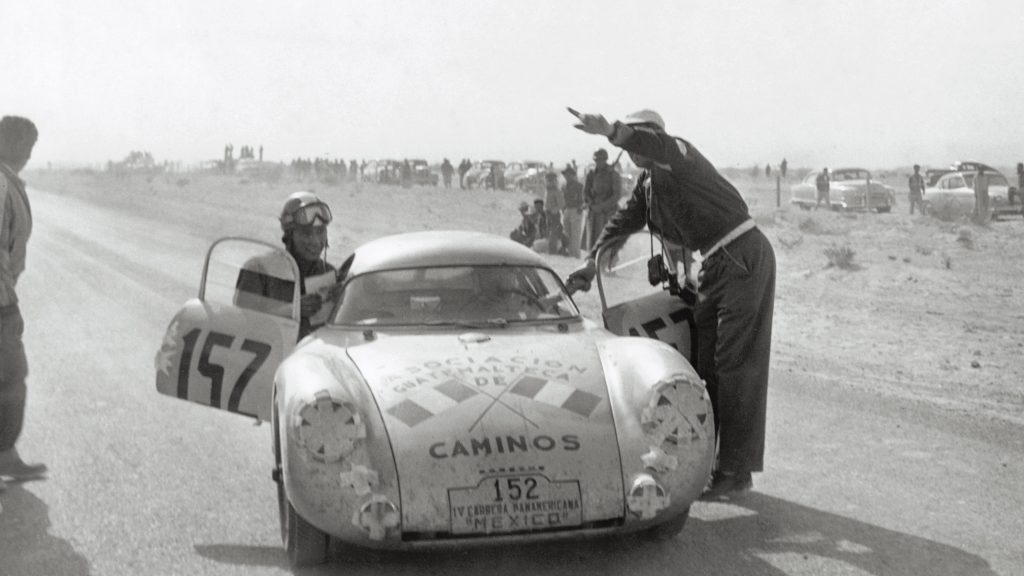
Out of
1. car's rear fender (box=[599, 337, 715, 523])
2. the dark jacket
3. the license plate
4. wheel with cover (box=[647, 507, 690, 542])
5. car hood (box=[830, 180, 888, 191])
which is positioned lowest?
wheel with cover (box=[647, 507, 690, 542])

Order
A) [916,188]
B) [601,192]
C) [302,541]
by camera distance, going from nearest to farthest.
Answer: [302,541] → [601,192] → [916,188]

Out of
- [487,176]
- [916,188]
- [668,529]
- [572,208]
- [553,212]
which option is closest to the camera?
[668,529]

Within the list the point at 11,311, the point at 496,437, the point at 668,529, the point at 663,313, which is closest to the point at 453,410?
the point at 496,437

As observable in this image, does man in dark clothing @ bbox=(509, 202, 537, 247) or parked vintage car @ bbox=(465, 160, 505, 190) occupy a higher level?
parked vintage car @ bbox=(465, 160, 505, 190)

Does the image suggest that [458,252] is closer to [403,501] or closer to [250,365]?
[250,365]

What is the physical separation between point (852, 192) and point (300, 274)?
1226 inches

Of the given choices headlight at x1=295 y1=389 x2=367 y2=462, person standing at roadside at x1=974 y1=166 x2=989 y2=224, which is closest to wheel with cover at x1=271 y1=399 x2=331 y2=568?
headlight at x1=295 y1=389 x2=367 y2=462

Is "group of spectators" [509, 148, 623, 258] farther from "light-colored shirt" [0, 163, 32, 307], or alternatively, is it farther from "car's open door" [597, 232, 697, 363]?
"light-colored shirt" [0, 163, 32, 307]

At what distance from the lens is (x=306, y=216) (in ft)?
21.0

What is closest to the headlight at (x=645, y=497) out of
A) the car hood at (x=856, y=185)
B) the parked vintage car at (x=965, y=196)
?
the parked vintage car at (x=965, y=196)

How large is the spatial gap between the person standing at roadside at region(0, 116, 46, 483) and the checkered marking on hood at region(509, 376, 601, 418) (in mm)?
2946

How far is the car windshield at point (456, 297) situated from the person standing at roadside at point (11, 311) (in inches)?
73.3

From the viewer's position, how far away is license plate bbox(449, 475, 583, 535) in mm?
4215

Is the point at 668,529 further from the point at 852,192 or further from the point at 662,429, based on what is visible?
the point at 852,192
